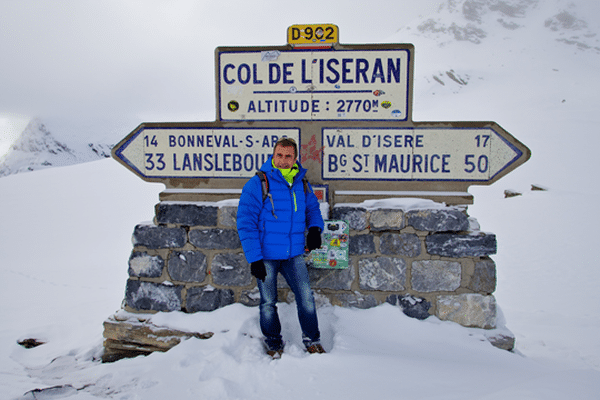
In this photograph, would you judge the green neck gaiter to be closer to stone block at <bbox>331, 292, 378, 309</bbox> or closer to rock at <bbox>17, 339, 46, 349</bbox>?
stone block at <bbox>331, 292, 378, 309</bbox>

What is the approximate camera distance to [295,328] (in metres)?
2.92

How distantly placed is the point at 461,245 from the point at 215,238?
229cm

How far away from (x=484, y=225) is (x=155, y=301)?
32.5ft

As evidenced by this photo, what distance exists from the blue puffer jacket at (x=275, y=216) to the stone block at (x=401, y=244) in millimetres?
896

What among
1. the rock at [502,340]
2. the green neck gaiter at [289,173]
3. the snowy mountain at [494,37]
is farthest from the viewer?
the snowy mountain at [494,37]

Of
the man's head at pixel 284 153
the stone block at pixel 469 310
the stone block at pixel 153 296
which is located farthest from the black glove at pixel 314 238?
the stone block at pixel 153 296

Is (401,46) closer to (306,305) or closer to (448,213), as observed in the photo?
(448,213)

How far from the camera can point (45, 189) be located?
14008mm

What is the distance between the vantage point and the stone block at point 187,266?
3.26 m

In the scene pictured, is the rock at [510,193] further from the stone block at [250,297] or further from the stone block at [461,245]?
the stone block at [250,297]

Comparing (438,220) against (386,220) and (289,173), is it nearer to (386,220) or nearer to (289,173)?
(386,220)

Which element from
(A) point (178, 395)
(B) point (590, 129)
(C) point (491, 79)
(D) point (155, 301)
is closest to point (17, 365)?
(D) point (155, 301)

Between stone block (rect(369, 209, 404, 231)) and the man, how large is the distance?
A: 71cm

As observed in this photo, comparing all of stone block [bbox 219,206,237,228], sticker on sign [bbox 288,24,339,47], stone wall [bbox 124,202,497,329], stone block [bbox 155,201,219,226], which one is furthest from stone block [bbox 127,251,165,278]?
sticker on sign [bbox 288,24,339,47]
